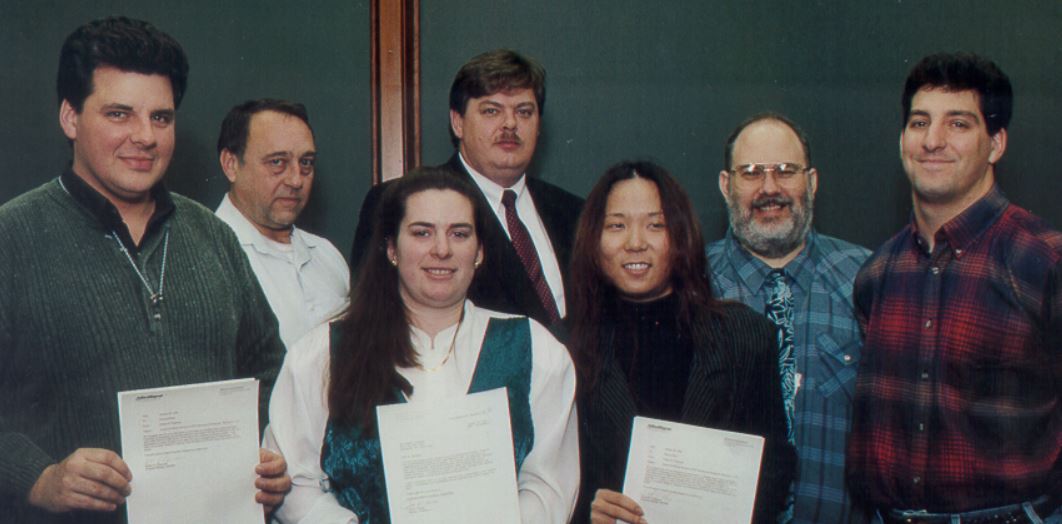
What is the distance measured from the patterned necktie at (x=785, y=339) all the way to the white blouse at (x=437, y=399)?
612mm

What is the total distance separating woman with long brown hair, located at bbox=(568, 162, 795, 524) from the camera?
2.00 metres

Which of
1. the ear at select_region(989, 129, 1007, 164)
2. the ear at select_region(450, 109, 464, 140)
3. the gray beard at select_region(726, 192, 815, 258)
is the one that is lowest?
the gray beard at select_region(726, 192, 815, 258)

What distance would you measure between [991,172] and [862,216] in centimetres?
46

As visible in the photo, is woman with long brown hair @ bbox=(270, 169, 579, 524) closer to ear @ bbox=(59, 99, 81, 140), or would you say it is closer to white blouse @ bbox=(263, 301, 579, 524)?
white blouse @ bbox=(263, 301, 579, 524)

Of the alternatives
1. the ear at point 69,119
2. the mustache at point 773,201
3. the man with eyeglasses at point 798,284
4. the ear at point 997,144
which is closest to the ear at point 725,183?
the man with eyeglasses at point 798,284

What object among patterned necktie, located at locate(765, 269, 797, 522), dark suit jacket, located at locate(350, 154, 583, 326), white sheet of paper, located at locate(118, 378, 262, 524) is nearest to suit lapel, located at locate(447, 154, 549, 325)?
dark suit jacket, located at locate(350, 154, 583, 326)

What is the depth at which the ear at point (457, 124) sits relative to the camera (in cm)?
246

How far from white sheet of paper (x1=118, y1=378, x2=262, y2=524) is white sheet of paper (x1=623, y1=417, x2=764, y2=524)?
764 millimetres

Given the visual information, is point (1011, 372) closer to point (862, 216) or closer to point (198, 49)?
point (862, 216)

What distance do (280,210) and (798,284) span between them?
1.27 metres

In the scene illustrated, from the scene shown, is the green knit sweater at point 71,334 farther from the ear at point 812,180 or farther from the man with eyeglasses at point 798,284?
the ear at point 812,180

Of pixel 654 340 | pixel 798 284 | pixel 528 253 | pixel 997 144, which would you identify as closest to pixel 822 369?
pixel 798 284

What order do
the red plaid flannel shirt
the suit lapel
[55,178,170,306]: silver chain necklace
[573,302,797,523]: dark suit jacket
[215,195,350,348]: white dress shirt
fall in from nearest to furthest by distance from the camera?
[55,178,170,306]: silver chain necklace, the red plaid flannel shirt, [573,302,797,523]: dark suit jacket, [215,195,350,348]: white dress shirt, the suit lapel

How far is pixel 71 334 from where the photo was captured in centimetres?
173
